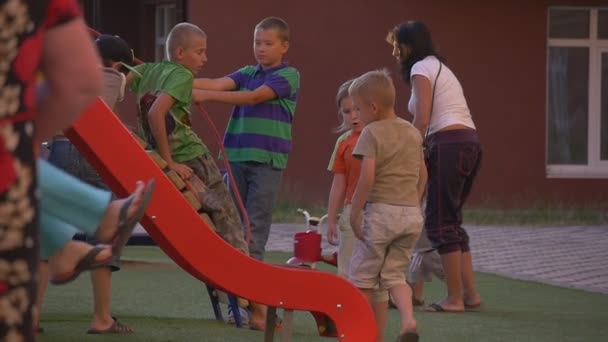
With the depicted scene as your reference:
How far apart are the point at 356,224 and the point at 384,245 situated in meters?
0.17

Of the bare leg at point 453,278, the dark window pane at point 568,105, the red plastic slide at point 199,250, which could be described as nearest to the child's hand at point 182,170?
the red plastic slide at point 199,250

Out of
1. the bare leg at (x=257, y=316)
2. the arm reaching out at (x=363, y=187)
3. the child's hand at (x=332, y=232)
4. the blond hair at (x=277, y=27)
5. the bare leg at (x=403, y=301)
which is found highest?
the blond hair at (x=277, y=27)

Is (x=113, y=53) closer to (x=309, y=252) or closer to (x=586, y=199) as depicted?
(x=309, y=252)

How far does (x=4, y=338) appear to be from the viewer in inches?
112

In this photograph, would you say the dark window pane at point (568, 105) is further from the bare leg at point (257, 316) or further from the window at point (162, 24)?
the bare leg at point (257, 316)

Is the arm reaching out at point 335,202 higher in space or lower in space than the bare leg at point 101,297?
higher

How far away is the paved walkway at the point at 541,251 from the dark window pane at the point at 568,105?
3156 mm

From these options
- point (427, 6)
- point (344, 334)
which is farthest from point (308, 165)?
point (344, 334)

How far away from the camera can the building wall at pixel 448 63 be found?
722 inches

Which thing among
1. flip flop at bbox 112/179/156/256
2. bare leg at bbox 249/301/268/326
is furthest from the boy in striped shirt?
flip flop at bbox 112/179/156/256

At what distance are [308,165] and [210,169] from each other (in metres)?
11.1

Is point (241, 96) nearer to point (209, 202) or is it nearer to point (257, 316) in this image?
point (209, 202)

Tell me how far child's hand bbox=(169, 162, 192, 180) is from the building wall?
1086cm

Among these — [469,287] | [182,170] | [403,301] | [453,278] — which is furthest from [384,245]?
[469,287]
